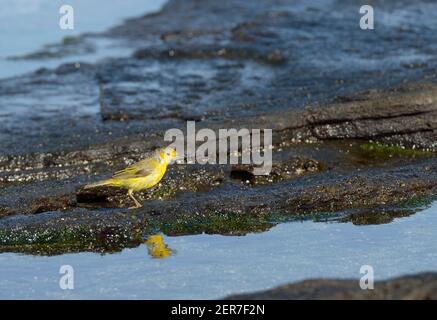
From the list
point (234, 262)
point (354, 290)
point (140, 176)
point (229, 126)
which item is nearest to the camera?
point (354, 290)

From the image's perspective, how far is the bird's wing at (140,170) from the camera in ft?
33.8

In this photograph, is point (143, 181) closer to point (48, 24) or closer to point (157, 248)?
point (157, 248)

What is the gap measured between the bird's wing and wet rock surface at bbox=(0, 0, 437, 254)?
0.35 metres

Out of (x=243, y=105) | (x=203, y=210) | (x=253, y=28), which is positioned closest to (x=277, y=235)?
(x=203, y=210)

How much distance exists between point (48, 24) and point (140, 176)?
12.4 meters

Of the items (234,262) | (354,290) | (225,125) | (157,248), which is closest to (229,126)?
(225,125)

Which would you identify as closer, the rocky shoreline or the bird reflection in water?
the bird reflection in water

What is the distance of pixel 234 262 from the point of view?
915cm

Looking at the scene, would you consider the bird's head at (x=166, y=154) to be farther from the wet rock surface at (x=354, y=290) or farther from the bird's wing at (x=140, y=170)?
the wet rock surface at (x=354, y=290)

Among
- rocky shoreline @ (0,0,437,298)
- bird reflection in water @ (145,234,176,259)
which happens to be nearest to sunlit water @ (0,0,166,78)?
rocky shoreline @ (0,0,437,298)

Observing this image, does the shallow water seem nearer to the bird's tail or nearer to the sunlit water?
the bird's tail

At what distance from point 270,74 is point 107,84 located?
2635 millimetres

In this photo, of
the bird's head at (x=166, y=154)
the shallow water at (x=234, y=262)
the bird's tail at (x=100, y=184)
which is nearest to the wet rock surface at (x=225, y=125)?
the bird's tail at (x=100, y=184)

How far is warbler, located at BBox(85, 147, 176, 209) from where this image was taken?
1031 centimetres
